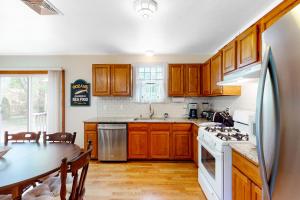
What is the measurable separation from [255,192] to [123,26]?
8.79 ft

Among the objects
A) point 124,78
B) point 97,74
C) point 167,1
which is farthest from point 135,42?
point 167,1

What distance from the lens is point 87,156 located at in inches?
61.1

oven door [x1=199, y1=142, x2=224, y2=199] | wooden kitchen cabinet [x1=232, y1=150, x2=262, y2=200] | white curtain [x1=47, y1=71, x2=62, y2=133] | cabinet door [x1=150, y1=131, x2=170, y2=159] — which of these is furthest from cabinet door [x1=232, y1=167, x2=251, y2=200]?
white curtain [x1=47, y1=71, x2=62, y2=133]

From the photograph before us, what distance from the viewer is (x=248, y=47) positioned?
2090 millimetres

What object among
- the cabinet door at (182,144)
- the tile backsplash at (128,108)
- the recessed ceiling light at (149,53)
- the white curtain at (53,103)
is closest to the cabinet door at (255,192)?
the cabinet door at (182,144)

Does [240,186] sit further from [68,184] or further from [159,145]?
[159,145]

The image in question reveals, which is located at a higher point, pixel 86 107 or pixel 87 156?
pixel 86 107

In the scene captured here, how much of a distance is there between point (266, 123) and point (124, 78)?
139 inches

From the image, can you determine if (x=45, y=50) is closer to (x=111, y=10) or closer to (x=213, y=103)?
(x=111, y=10)

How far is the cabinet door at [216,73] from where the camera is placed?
9.86ft

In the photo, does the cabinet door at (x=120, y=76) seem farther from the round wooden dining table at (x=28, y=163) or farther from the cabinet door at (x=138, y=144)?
the round wooden dining table at (x=28, y=163)

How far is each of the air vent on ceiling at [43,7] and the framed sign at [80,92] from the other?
2266 millimetres

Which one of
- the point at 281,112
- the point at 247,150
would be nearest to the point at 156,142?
the point at 247,150

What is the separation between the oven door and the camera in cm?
192
